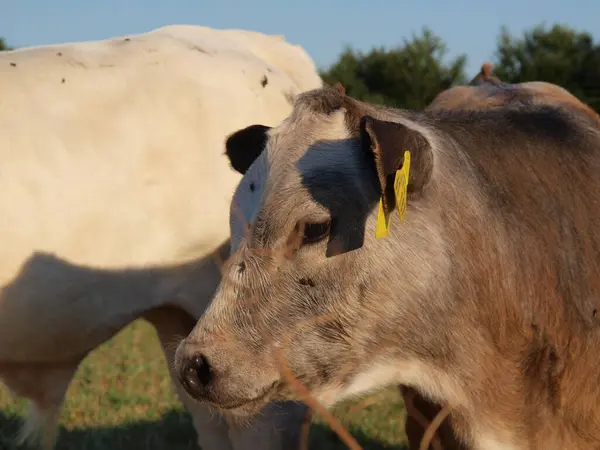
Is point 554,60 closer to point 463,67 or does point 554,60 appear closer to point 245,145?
point 463,67

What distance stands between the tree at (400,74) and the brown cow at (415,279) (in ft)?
56.2

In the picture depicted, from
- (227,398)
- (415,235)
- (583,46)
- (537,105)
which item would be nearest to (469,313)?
(415,235)

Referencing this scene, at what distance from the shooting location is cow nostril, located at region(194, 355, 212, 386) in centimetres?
256

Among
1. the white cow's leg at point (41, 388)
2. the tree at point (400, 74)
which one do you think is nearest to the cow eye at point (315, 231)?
the white cow's leg at point (41, 388)

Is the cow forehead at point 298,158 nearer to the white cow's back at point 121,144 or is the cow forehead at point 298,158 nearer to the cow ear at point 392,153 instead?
the cow ear at point 392,153

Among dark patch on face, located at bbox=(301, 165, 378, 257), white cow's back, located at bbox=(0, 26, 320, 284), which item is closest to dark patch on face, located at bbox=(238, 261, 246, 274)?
dark patch on face, located at bbox=(301, 165, 378, 257)

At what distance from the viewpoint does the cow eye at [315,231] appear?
101 inches

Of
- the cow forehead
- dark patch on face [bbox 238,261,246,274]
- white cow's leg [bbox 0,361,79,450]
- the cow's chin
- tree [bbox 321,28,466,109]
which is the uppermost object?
the cow forehead

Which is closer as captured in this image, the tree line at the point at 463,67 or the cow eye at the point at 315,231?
the cow eye at the point at 315,231

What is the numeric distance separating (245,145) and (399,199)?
2.96ft

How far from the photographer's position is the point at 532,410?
290 cm

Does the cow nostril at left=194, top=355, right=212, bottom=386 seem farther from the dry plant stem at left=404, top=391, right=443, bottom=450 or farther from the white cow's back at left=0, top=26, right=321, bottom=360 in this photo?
the white cow's back at left=0, top=26, right=321, bottom=360

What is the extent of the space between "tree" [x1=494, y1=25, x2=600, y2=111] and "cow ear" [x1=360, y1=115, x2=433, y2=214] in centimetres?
1809

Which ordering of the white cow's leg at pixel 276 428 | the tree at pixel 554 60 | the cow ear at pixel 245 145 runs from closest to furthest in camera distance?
the cow ear at pixel 245 145, the white cow's leg at pixel 276 428, the tree at pixel 554 60
